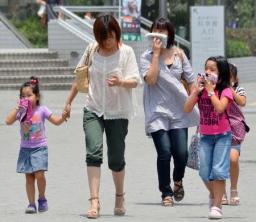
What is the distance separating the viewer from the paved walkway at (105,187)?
9.46 meters

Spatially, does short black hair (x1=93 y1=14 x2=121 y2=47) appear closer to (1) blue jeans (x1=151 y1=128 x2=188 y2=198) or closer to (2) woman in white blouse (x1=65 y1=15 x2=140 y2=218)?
(2) woman in white blouse (x1=65 y1=15 x2=140 y2=218)

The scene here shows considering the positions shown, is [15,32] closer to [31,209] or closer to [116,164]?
[31,209]

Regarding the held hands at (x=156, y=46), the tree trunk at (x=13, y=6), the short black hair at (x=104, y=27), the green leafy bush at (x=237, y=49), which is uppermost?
the tree trunk at (x=13, y=6)

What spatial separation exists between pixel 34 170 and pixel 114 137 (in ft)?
2.43

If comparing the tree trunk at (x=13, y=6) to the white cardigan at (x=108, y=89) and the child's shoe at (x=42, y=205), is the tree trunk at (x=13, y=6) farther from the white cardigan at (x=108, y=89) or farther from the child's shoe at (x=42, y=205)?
the white cardigan at (x=108, y=89)

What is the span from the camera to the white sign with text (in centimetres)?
2470

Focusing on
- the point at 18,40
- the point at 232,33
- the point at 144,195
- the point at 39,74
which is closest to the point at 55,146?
the point at 144,195

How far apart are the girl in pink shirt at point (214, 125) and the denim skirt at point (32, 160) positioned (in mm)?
1295

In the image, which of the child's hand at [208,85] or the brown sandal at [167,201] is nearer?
the child's hand at [208,85]

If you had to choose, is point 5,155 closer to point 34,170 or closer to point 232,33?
point 34,170

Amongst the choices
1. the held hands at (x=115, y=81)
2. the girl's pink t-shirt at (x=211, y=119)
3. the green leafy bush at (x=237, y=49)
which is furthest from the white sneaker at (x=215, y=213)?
the green leafy bush at (x=237, y=49)

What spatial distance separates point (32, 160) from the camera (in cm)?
963

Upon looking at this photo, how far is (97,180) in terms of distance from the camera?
938 centimetres

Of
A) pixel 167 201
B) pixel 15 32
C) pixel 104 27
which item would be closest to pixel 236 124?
pixel 167 201
